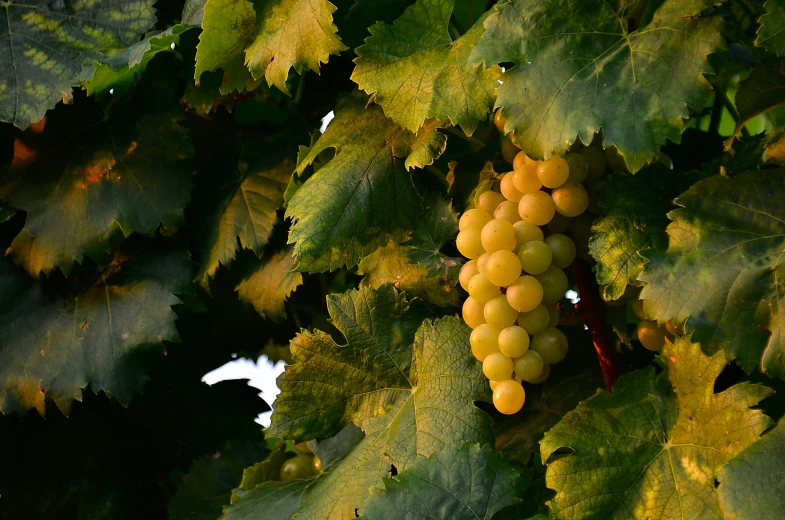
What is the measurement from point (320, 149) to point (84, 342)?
19.8 inches

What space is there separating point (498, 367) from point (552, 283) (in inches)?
4.4

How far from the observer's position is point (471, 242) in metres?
0.93

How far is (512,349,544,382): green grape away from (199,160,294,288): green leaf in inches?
20.2

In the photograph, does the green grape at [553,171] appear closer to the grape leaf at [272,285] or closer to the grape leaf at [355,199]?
the grape leaf at [355,199]

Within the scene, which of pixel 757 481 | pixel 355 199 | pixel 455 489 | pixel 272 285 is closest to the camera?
pixel 757 481

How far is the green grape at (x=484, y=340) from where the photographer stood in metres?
0.90

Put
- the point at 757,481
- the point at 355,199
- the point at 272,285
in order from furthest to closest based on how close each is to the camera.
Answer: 1. the point at 272,285
2. the point at 355,199
3. the point at 757,481

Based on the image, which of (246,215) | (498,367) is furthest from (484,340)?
(246,215)

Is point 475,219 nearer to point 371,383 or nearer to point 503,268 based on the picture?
point 503,268

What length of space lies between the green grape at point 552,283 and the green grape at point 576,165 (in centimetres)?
10

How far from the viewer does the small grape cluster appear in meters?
0.88

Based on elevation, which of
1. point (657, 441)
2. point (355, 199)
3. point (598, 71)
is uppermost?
point (598, 71)

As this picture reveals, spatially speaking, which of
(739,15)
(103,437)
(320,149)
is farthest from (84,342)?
(739,15)

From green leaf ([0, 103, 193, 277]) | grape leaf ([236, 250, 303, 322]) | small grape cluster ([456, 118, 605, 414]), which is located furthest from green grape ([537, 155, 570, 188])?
green leaf ([0, 103, 193, 277])
